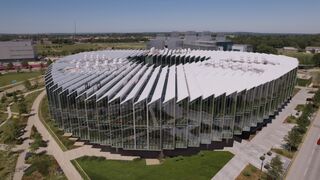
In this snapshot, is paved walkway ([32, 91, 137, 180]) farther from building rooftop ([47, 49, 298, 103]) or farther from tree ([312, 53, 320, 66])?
tree ([312, 53, 320, 66])

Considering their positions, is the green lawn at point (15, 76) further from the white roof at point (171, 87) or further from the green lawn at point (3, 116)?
the white roof at point (171, 87)

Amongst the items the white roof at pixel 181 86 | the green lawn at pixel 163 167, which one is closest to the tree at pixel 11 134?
the green lawn at pixel 163 167

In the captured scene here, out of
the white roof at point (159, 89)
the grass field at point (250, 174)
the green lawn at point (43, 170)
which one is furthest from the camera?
the white roof at point (159, 89)

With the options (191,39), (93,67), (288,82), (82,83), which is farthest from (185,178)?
Result: (191,39)

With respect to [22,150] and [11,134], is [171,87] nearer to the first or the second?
[22,150]

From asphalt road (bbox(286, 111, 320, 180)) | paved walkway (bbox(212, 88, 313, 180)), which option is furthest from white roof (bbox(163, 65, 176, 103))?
asphalt road (bbox(286, 111, 320, 180))

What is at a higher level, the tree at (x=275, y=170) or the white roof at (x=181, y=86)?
the white roof at (x=181, y=86)
